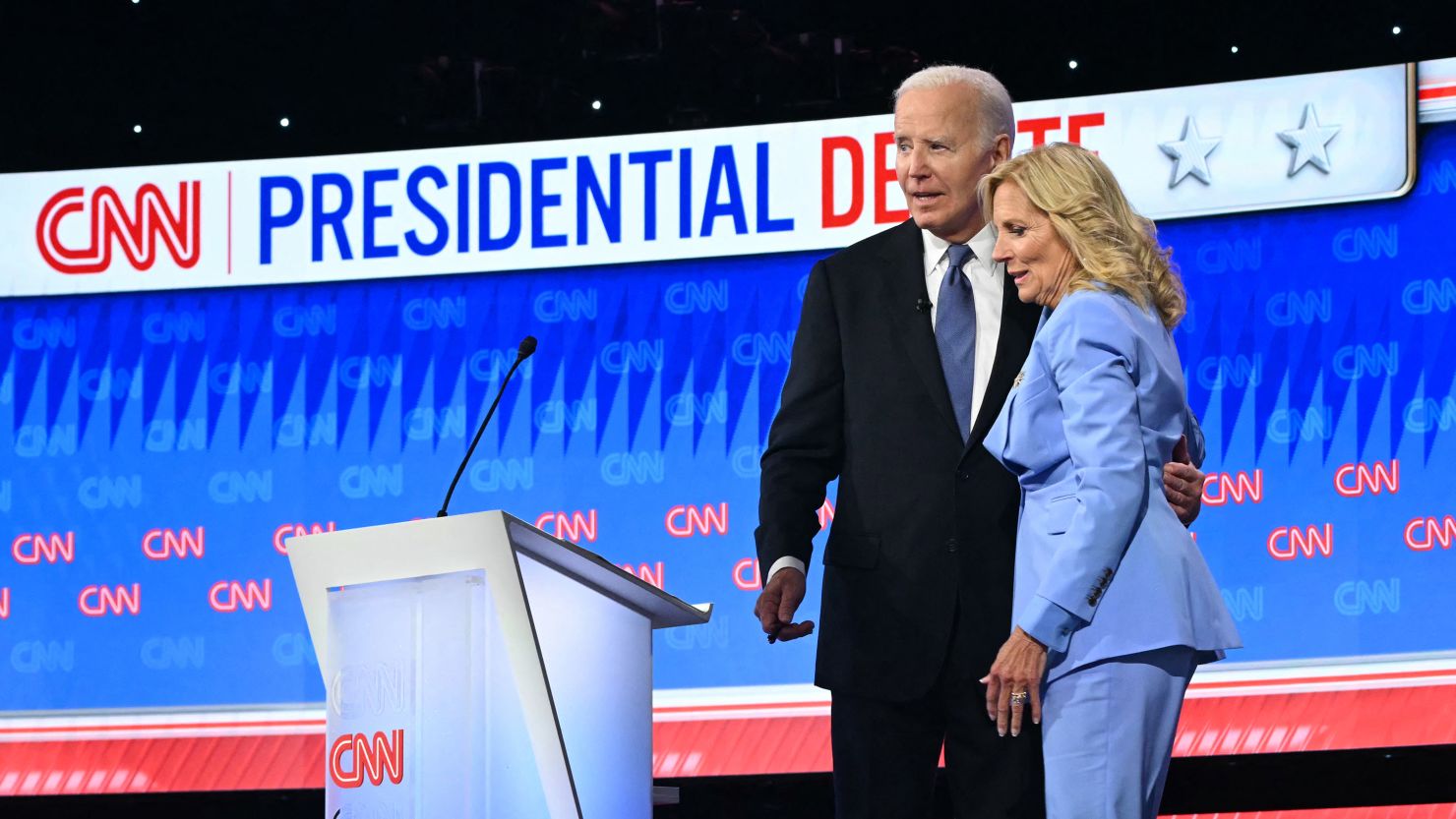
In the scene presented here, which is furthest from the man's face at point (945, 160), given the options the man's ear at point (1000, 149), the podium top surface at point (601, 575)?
the podium top surface at point (601, 575)

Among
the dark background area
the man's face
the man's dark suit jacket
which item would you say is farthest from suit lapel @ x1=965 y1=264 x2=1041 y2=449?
the dark background area

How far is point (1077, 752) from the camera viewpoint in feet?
5.43

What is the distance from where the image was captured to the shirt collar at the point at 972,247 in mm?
2172

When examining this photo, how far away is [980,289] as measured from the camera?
2.15 metres

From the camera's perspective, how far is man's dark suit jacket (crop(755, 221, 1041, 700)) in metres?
2.01

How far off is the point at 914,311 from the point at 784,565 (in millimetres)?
379

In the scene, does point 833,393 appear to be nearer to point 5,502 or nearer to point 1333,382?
point 1333,382

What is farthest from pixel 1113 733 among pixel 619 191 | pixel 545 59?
pixel 545 59

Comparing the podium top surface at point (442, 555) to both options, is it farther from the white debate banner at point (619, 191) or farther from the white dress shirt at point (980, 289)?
the white debate banner at point (619, 191)

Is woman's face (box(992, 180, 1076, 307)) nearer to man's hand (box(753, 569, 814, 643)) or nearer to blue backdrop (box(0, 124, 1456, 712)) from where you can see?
man's hand (box(753, 569, 814, 643))

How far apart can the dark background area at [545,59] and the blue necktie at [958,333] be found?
1832mm

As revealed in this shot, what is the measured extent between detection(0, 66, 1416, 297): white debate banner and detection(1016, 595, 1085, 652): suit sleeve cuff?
7.14ft

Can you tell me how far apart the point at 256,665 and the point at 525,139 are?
4.71 ft

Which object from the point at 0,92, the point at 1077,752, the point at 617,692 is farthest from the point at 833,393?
the point at 0,92
